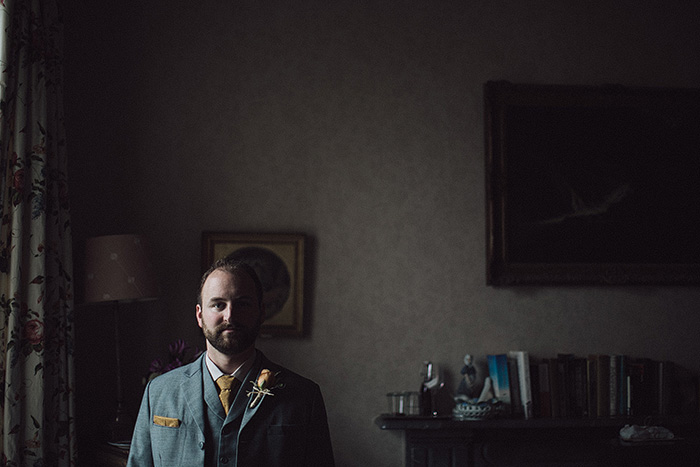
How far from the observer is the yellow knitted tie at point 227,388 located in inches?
70.6

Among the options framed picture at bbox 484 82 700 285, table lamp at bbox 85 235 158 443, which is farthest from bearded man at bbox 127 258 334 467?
framed picture at bbox 484 82 700 285

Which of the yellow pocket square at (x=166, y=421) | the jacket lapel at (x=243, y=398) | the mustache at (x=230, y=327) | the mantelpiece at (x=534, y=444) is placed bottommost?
the mantelpiece at (x=534, y=444)

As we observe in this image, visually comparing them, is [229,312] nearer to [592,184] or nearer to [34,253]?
[34,253]

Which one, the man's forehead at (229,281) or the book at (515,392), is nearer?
the man's forehead at (229,281)

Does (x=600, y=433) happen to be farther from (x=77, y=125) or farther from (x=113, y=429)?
(x=77, y=125)

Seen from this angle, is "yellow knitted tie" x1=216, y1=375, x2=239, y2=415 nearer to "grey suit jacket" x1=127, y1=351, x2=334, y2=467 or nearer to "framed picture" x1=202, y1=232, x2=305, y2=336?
"grey suit jacket" x1=127, y1=351, x2=334, y2=467

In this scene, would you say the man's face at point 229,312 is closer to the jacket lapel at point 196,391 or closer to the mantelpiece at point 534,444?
the jacket lapel at point 196,391

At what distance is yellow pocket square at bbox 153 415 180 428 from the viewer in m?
1.80

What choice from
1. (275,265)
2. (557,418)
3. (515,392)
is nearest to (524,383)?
(515,392)

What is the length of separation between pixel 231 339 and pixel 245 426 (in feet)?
0.78

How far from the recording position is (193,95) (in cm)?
349

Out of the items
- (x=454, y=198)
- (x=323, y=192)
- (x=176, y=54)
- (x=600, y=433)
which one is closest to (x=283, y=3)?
(x=176, y=54)

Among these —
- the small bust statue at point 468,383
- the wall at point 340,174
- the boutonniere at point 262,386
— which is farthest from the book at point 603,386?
the boutonniere at point 262,386

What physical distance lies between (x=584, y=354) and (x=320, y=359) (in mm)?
1411
